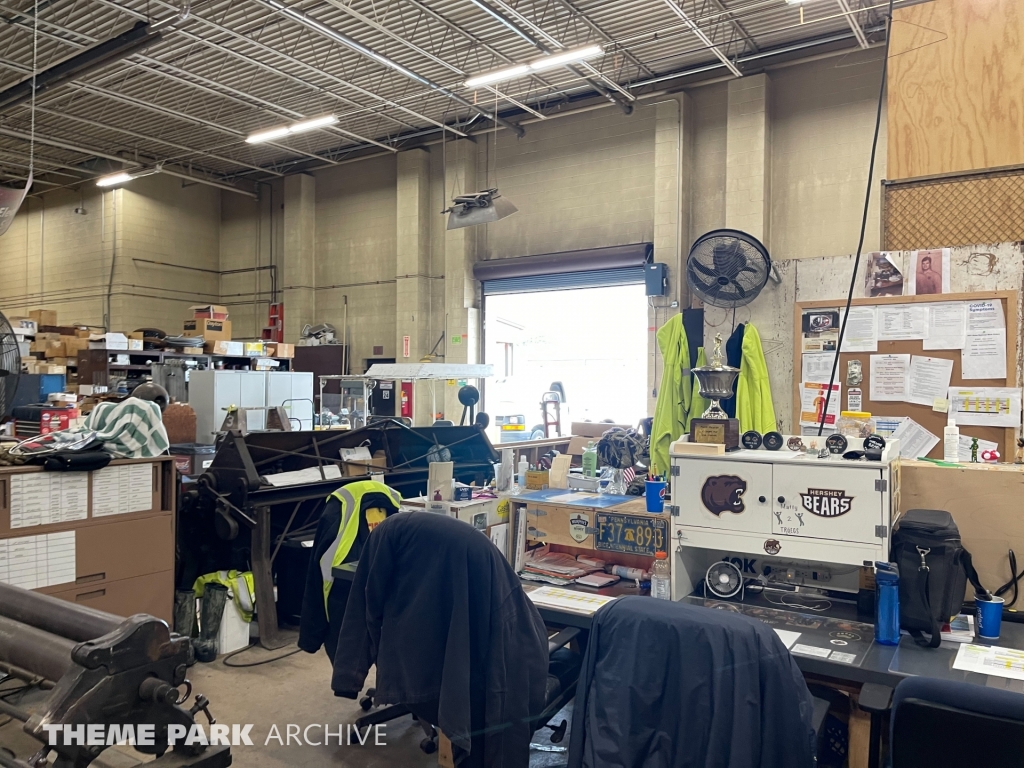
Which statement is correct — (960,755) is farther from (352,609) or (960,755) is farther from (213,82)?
(213,82)

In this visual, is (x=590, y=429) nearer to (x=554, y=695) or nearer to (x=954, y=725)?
(x=554, y=695)

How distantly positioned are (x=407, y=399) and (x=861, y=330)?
663 centimetres

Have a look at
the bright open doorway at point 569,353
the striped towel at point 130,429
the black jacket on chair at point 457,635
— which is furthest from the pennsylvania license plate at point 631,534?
the bright open doorway at point 569,353

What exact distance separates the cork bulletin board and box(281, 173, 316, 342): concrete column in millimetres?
8430

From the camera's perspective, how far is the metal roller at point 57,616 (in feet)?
4.03

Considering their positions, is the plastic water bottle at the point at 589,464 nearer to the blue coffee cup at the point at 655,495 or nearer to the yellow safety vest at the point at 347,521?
the blue coffee cup at the point at 655,495

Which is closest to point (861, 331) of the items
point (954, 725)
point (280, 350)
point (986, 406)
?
point (986, 406)

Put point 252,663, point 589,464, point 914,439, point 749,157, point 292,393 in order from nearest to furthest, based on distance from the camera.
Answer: point 914,439 < point 589,464 < point 252,663 < point 749,157 < point 292,393

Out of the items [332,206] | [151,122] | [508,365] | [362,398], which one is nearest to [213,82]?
[151,122]

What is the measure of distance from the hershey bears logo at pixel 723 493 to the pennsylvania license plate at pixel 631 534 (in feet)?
1.09

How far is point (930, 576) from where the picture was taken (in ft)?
7.22

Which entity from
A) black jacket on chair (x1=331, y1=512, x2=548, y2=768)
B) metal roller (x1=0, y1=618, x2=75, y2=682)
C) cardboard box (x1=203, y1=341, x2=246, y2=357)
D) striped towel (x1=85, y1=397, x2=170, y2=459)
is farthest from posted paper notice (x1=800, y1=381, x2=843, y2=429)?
cardboard box (x1=203, y1=341, x2=246, y2=357)

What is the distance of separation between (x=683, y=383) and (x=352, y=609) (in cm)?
247

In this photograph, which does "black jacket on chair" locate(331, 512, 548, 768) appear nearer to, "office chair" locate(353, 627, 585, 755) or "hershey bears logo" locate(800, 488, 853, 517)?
"office chair" locate(353, 627, 585, 755)
